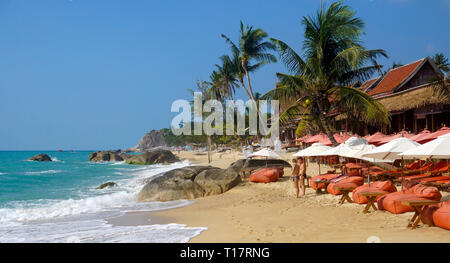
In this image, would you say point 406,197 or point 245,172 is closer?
Result: point 406,197

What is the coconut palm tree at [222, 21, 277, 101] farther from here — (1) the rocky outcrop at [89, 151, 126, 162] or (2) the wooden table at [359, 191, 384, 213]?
(1) the rocky outcrop at [89, 151, 126, 162]

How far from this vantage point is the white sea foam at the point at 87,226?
753 cm

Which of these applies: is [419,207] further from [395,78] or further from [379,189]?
[395,78]

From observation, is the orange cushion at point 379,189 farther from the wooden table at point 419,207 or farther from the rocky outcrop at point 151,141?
the rocky outcrop at point 151,141

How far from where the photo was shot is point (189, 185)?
14117 millimetres

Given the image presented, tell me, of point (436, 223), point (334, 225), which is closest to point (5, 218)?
point (334, 225)

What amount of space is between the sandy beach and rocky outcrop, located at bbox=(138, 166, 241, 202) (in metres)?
1.09

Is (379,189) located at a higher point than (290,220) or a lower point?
higher

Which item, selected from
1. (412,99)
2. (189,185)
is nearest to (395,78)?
(412,99)

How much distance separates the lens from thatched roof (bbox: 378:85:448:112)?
15.4m

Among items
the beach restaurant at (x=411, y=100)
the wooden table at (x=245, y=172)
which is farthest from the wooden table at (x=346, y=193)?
the wooden table at (x=245, y=172)

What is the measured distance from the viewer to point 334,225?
280 inches

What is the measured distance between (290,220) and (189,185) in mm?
6749
